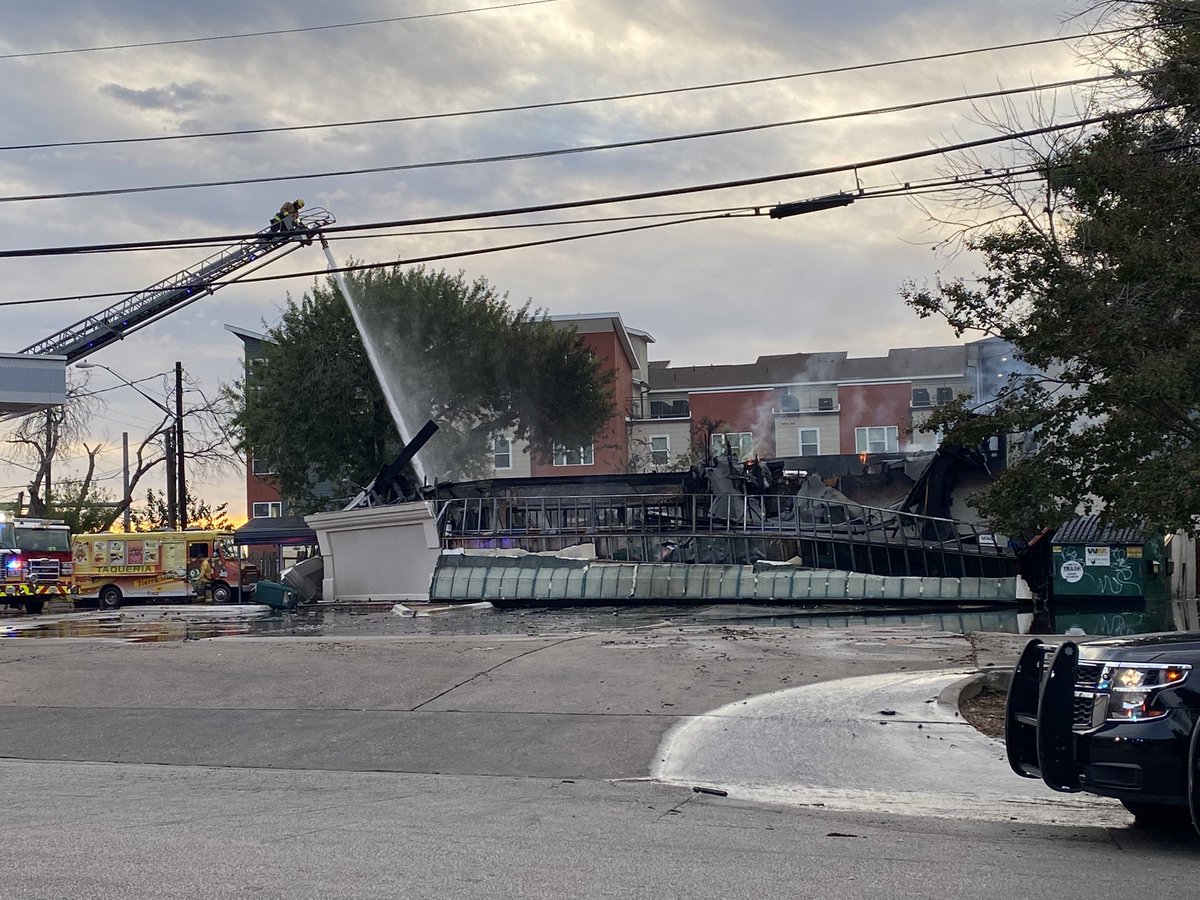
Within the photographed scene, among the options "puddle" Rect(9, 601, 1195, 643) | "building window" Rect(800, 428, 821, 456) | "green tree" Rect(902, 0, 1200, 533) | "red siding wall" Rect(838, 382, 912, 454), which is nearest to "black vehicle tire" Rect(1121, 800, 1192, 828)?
"green tree" Rect(902, 0, 1200, 533)

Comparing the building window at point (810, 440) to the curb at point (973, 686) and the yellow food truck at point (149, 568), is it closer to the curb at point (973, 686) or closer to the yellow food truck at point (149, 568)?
the yellow food truck at point (149, 568)

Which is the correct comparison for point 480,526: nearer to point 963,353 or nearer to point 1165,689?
point 1165,689

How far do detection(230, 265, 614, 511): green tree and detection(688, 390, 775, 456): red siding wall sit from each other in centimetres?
1354

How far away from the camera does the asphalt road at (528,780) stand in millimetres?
5863

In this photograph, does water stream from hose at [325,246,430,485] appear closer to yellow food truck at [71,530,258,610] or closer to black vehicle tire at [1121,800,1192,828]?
yellow food truck at [71,530,258,610]

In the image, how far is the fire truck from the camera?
3481 centimetres

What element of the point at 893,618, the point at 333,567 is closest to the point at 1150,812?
the point at 893,618

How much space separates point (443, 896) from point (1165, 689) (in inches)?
147

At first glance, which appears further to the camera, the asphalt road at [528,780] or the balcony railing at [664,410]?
the balcony railing at [664,410]

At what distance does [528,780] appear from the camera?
9.38 metres

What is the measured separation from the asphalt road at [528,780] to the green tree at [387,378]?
28793mm

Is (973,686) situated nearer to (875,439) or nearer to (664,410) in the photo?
(875,439)

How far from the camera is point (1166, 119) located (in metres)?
13.9

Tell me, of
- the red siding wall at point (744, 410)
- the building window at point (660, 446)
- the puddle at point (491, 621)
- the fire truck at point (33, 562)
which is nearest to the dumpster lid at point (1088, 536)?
the puddle at point (491, 621)
